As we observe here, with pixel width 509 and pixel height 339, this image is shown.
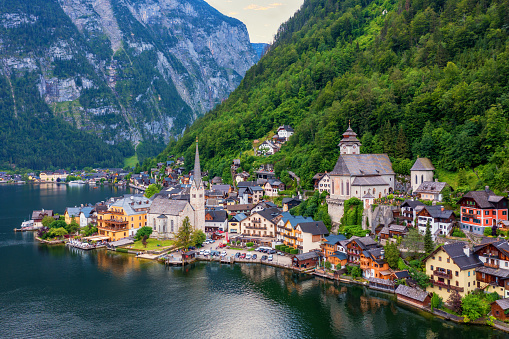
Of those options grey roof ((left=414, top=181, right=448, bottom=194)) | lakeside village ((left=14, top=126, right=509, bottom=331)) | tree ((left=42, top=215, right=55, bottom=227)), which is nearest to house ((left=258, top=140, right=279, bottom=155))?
lakeside village ((left=14, top=126, right=509, bottom=331))

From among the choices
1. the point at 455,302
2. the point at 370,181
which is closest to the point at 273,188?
the point at 370,181

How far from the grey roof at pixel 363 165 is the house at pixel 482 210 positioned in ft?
56.9

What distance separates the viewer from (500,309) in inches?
1345

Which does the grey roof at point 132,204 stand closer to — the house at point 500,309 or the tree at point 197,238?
the tree at point 197,238

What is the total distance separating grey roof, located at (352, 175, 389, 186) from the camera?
58.8 metres

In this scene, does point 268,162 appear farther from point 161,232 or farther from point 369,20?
point 369,20

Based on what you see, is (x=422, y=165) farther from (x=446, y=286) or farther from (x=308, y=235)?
(x=446, y=286)

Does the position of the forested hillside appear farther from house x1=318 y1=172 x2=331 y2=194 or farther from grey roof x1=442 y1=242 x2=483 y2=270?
grey roof x1=442 y1=242 x2=483 y2=270

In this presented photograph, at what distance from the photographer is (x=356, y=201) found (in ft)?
188

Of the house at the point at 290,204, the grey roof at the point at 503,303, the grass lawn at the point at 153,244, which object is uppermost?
the house at the point at 290,204

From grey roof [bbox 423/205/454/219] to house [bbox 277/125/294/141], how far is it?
199 feet

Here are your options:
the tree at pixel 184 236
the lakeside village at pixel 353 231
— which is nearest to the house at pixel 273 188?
the lakeside village at pixel 353 231

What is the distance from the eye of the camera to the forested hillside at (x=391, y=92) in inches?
2266

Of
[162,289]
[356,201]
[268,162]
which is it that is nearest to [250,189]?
[268,162]
